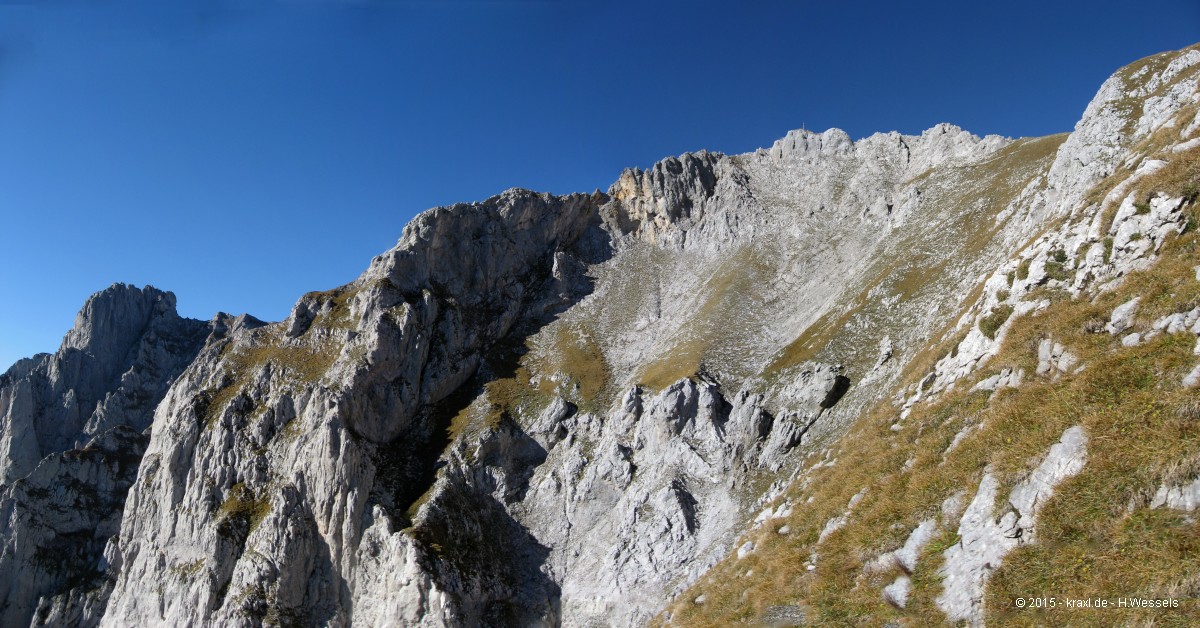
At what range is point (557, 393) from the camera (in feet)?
226

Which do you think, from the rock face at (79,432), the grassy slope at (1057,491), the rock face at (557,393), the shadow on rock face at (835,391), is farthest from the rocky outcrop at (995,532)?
the rock face at (79,432)

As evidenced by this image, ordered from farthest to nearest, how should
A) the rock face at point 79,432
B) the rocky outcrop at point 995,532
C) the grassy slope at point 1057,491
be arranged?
the rock face at point 79,432 → the rocky outcrop at point 995,532 → the grassy slope at point 1057,491

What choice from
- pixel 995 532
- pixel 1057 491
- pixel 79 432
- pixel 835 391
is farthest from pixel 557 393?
pixel 79 432

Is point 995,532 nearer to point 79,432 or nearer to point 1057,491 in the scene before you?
point 1057,491

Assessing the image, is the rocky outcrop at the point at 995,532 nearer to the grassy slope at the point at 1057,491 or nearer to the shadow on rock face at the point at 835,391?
the grassy slope at the point at 1057,491

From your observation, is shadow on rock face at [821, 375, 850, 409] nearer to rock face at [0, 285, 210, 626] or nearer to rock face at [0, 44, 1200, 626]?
rock face at [0, 44, 1200, 626]

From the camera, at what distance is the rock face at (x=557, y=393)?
4806cm

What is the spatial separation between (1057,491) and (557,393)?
5956 centimetres

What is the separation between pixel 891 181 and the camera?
85250 millimetres

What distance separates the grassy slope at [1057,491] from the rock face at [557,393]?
357cm

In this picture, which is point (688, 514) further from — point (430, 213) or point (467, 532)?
point (430, 213)

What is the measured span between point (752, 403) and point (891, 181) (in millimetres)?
50264

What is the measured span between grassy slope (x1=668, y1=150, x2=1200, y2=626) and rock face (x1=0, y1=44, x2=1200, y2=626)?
3571 mm

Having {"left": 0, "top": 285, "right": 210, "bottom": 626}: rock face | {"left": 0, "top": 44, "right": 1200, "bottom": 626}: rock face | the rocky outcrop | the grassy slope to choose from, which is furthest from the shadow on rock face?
{"left": 0, "top": 285, "right": 210, "bottom": 626}: rock face
